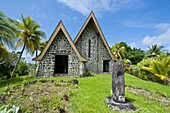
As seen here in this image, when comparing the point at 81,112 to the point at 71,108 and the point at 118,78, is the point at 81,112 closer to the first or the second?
the point at 71,108

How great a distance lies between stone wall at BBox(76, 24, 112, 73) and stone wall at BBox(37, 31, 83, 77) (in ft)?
10.7

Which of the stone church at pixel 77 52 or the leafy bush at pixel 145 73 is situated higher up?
the stone church at pixel 77 52

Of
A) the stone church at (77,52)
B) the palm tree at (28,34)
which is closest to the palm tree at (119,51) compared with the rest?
the stone church at (77,52)

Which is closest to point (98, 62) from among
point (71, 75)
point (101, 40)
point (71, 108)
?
point (101, 40)

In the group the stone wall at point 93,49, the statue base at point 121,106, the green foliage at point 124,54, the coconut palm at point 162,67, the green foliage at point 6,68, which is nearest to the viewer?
the statue base at point 121,106

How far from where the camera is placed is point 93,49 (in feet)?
56.2

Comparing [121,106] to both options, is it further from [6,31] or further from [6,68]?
[6,68]

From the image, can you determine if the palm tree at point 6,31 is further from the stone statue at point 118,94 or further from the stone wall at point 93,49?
the stone statue at point 118,94

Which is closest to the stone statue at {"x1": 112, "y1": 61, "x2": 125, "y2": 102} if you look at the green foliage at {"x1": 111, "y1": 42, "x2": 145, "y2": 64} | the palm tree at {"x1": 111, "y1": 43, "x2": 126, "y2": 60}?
the palm tree at {"x1": 111, "y1": 43, "x2": 126, "y2": 60}

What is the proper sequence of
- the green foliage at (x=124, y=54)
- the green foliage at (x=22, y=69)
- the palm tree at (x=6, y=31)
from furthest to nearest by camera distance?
the green foliage at (x=124, y=54) < the green foliage at (x=22, y=69) < the palm tree at (x=6, y=31)

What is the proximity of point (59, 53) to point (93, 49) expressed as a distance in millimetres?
4987

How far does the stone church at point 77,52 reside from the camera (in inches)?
514

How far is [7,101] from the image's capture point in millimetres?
6359

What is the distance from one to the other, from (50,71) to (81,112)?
26.4 feet
